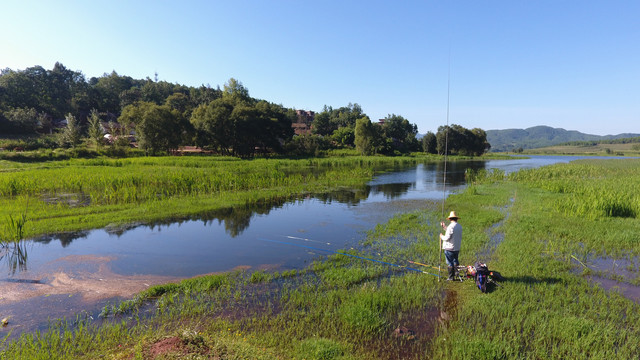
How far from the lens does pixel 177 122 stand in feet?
175

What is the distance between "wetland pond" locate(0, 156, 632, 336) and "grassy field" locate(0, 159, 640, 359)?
110 cm

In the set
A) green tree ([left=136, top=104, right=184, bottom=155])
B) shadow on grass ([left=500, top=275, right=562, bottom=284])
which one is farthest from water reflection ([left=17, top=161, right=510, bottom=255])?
green tree ([left=136, top=104, right=184, bottom=155])

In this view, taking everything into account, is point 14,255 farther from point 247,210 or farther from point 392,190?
point 392,190

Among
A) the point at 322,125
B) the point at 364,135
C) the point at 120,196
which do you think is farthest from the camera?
the point at 322,125

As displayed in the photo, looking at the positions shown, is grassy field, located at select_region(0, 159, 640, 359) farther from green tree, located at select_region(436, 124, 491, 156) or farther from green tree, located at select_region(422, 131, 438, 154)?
green tree, located at select_region(436, 124, 491, 156)

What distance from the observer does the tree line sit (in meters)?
53.4

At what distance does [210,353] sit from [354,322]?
9.20 feet

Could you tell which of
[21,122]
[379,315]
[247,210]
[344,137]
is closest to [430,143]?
[344,137]

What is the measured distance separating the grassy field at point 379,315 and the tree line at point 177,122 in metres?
51.1

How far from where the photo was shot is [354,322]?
6098 mm

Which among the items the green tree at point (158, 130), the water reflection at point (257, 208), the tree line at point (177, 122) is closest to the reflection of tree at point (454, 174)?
the water reflection at point (257, 208)

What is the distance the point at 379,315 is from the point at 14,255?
41.7 feet

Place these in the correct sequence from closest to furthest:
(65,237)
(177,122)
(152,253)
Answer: (152,253) → (65,237) → (177,122)

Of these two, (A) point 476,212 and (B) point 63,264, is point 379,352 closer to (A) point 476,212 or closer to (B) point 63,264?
(B) point 63,264
